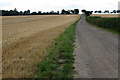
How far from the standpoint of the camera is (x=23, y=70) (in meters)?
8.16

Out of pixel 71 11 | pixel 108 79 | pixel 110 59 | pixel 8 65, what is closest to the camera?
pixel 108 79

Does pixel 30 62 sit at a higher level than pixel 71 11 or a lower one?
lower

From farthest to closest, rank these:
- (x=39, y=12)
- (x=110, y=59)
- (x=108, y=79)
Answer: (x=39, y=12), (x=110, y=59), (x=108, y=79)

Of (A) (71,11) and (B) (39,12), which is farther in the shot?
(A) (71,11)

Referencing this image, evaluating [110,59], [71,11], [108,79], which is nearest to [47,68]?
[108,79]

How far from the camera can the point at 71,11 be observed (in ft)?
600

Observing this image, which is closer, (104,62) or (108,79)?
(108,79)

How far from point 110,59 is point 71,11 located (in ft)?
573

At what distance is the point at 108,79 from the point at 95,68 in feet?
4.76

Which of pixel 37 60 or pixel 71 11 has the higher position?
pixel 71 11

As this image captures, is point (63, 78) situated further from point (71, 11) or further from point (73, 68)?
point (71, 11)

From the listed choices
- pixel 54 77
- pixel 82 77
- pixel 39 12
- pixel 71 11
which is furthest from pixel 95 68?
pixel 71 11

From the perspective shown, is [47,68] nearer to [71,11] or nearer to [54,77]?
[54,77]

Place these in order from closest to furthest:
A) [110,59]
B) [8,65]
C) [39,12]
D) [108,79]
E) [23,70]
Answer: [108,79]
[23,70]
[8,65]
[110,59]
[39,12]
